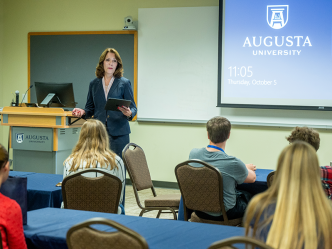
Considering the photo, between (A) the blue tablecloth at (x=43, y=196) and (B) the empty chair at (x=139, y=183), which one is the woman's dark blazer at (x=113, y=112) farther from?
(A) the blue tablecloth at (x=43, y=196)

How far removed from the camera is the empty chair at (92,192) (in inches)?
87.1

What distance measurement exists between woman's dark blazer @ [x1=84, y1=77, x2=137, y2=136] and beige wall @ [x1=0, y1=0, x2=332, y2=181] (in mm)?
1547

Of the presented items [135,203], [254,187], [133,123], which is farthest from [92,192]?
[133,123]

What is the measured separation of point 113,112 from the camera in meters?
3.85

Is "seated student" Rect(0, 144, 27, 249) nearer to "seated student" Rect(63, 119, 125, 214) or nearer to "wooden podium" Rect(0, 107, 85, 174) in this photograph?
"seated student" Rect(63, 119, 125, 214)

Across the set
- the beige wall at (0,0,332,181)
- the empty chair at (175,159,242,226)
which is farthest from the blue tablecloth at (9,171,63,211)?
the beige wall at (0,0,332,181)

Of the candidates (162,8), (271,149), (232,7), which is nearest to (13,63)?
(162,8)

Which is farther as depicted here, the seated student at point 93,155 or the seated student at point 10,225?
the seated student at point 93,155

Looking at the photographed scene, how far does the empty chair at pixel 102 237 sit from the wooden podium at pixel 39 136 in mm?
3375

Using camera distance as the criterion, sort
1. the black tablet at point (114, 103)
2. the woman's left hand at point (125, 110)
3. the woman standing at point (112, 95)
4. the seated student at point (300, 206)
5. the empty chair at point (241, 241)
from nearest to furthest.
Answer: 1. the empty chair at point (241, 241)
2. the seated student at point (300, 206)
3. the black tablet at point (114, 103)
4. the woman's left hand at point (125, 110)
5. the woman standing at point (112, 95)

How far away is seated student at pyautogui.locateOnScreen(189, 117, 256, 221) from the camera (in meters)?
2.48

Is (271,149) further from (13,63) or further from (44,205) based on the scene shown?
(13,63)

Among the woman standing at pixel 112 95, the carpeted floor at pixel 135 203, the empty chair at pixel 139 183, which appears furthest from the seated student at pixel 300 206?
the carpeted floor at pixel 135 203

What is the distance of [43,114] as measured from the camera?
4.49 meters
